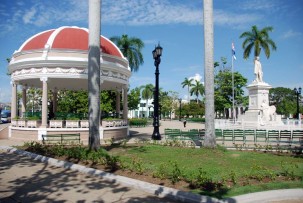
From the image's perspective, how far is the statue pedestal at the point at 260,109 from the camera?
31.9m

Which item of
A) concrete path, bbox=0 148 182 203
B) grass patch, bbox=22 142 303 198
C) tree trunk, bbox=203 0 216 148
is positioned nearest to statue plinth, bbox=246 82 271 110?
grass patch, bbox=22 142 303 198

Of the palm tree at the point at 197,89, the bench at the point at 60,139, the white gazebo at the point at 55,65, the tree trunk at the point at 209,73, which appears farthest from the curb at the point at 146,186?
the palm tree at the point at 197,89

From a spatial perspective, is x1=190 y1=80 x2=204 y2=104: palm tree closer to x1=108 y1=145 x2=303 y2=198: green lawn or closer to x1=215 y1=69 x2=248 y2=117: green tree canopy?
x1=215 y1=69 x2=248 y2=117: green tree canopy

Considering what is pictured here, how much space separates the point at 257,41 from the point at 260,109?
48.5 feet

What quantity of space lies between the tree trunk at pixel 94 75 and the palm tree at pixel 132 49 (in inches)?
1167

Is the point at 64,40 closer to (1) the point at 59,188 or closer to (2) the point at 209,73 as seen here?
(2) the point at 209,73

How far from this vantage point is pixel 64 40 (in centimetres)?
2262

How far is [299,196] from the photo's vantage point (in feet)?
23.9

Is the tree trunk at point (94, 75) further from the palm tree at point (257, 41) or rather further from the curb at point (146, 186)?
the palm tree at point (257, 41)

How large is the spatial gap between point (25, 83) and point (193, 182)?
23046 millimetres

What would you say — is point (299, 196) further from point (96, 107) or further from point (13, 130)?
point (13, 130)

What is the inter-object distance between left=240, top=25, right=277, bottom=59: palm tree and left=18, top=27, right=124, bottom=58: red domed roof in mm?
26611

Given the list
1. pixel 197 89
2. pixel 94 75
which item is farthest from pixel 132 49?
pixel 197 89

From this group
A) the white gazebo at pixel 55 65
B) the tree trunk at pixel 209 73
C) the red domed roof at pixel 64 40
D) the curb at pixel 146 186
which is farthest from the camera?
the red domed roof at pixel 64 40
